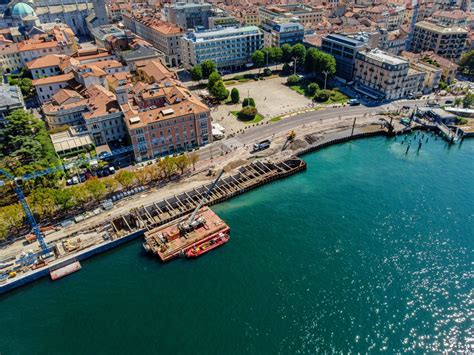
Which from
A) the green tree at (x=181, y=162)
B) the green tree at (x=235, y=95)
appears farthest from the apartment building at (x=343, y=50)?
the green tree at (x=181, y=162)

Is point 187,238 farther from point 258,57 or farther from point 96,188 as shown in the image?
point 258,57

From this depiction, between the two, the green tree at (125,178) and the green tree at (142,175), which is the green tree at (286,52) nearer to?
the green tree at (142,175)

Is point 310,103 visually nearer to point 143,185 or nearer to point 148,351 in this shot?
point 143,185

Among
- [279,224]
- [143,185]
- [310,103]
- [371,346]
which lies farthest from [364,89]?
[371,346]

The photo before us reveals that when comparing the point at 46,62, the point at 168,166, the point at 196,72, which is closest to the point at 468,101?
the point at 196,72

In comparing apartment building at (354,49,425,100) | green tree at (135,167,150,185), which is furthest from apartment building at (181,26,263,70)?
green tree at (135,167,150,185)
